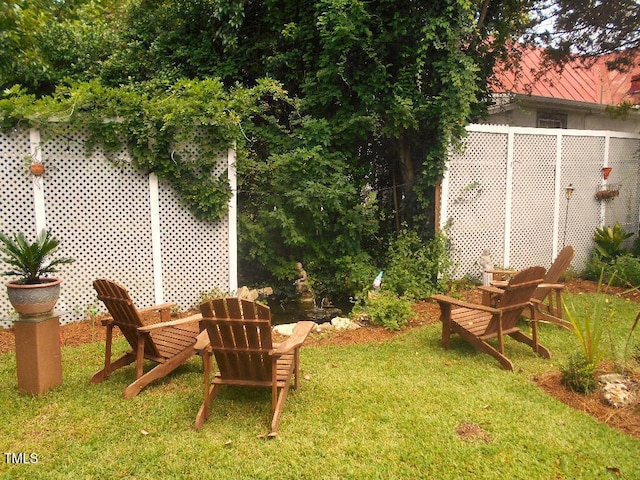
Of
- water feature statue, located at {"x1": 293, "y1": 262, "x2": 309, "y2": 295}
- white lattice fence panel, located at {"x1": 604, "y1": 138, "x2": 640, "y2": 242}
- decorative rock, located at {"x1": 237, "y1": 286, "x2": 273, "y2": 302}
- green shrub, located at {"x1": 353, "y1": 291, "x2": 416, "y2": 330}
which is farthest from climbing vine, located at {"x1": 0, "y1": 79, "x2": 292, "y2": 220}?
white lattice fence panel, located at {"x1": 604, "y1": 138, "x2": 640, "y2": 242}

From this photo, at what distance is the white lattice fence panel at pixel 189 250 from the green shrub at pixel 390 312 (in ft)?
6.90

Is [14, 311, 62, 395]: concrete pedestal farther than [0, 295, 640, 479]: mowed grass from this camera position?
Yes

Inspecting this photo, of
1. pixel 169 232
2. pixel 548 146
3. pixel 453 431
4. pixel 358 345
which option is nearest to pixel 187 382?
pixel 358 345

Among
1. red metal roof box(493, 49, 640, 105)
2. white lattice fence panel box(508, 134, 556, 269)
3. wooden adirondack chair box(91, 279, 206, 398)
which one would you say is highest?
red metal roof box(493, 49, 640, 105)

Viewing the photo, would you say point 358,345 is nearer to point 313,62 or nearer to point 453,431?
point 453,431

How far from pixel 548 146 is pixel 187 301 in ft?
21.4

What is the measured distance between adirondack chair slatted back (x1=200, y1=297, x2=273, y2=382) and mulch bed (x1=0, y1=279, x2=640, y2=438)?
1.95 meters

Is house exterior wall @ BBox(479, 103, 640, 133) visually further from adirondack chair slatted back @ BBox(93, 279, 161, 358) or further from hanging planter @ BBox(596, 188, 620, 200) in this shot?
adirondack chair slatted back @ BBox(93, 279, 161, 358)

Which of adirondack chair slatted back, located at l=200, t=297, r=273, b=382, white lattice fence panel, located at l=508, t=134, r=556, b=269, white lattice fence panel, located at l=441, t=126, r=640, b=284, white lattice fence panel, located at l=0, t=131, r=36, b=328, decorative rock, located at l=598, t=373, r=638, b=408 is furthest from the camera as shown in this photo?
white lattice fence panel, located at l=508, t=134, r=556, b=269

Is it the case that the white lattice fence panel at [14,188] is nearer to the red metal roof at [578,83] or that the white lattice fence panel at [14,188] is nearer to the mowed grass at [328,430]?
the mowed grass at [328,430]

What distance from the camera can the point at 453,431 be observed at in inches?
120

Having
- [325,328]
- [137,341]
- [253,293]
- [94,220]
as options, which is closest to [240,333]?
[137,341]

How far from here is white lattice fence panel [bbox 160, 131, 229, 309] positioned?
607 centimetres

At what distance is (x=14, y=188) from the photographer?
5.38 m
